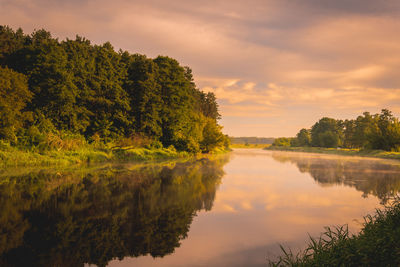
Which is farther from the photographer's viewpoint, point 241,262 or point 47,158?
point 47,158

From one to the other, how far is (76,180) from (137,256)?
12204 mm

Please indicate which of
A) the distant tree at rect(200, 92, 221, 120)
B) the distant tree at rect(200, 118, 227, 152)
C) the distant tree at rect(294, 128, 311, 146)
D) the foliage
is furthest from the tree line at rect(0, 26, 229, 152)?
the foliage

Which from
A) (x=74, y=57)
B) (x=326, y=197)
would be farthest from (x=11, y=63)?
(x=326, y=197)

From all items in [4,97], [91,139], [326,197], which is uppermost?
[4,97]

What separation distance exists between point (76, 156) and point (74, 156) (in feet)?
0.76

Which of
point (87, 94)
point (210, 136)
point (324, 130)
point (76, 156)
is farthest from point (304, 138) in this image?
point (76, 156)

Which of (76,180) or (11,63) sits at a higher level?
(11,63)

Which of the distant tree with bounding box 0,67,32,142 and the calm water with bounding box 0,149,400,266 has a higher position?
the distant tree with bounding box 0,67,32,142

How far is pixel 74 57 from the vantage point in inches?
1436

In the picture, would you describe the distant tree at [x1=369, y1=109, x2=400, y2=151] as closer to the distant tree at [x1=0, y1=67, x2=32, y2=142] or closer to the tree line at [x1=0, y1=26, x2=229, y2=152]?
the tree line at [x1=0, y1=26, x2=229, y2=152]

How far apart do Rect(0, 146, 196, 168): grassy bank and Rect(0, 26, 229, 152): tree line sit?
2.27 metres

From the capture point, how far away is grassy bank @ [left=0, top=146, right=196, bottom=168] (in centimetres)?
2295

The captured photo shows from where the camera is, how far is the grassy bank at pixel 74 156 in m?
23.0

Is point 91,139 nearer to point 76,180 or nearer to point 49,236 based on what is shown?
point 76,180
